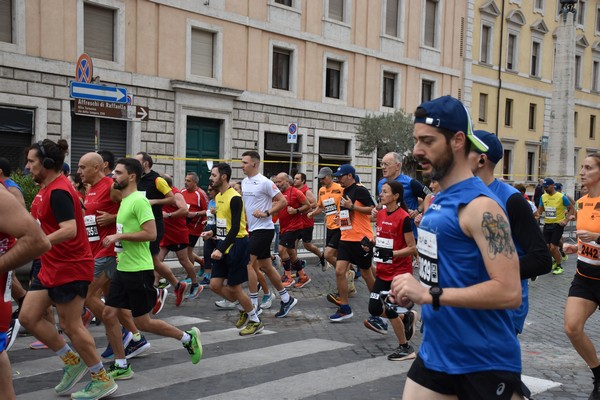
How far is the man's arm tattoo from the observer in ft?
8.55

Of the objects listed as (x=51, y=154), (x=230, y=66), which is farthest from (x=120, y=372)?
(x=230, y=66)

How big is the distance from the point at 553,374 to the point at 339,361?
203 centimetres

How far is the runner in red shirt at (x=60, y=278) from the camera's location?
5.04 m

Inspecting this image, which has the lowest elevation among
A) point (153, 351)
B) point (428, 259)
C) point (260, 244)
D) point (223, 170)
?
point (153, 351)

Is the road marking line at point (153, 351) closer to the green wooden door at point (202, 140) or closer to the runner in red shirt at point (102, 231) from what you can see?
the runner in red shirt at point (102, 231)

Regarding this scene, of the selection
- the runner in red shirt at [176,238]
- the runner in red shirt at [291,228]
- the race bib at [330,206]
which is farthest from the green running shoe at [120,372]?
the race bib at [330,206]

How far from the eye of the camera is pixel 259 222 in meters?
8.62

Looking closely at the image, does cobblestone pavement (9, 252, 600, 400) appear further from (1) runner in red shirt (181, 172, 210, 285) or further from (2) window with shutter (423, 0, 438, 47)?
(2) window with shutter (423, 0, 438, 47)

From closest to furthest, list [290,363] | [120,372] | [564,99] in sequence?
1. [120,372]
2. [290,363]
3. [564,99]

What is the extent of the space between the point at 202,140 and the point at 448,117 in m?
21.8

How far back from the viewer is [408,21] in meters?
31.9

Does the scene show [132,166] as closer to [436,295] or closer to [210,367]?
[210,367]

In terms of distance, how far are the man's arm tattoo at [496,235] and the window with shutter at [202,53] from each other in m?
21.8

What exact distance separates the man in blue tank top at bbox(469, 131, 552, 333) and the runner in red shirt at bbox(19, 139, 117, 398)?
303 centimetres
